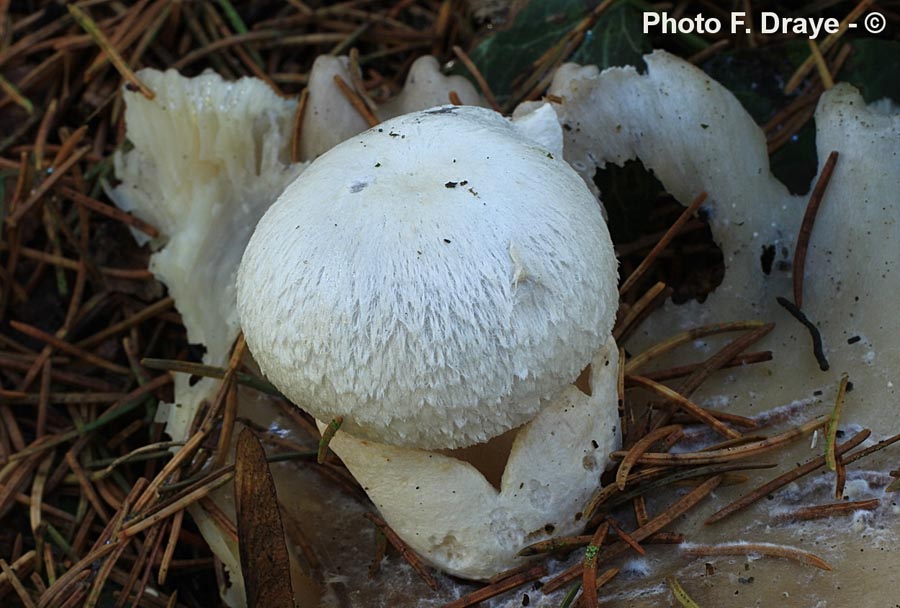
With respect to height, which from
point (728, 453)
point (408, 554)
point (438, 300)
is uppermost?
point (438, 300)

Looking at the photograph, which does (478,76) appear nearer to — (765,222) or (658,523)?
(765,222)

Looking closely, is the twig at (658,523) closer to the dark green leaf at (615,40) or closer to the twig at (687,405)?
the twig at (687,405)

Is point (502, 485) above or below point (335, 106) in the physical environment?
below

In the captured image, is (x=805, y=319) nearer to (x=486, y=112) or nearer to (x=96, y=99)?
(x=486, y=112)

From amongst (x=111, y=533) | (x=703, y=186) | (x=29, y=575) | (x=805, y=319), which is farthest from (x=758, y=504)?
(x=29, y=575)

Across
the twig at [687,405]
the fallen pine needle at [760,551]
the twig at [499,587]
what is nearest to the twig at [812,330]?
the twig at [687,405]

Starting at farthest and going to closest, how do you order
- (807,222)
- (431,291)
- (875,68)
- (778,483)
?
(875,68) < (807,222) < (778,483) < (431,291)

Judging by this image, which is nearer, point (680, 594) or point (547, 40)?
point (680, 594)

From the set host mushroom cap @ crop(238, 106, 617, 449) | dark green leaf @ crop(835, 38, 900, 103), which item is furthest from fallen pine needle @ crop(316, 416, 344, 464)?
dark green leaf @ crop(835, 38, 900, 103)

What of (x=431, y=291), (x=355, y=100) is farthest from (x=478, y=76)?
(x=431, y=291)
